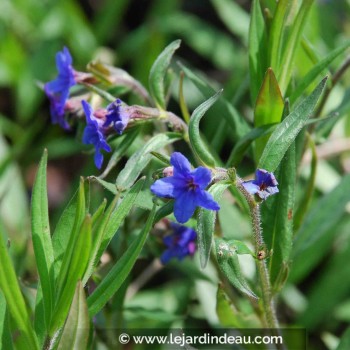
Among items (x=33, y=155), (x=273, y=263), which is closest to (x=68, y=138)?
(x=33, y=155)

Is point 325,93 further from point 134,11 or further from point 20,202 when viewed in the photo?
point 134,11

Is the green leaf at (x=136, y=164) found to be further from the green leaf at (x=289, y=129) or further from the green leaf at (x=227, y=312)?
the green leaf at (x=227, y=312)

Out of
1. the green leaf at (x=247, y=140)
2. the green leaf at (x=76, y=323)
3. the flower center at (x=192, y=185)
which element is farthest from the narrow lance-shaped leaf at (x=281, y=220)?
the green leaf at (x=76, y=323)

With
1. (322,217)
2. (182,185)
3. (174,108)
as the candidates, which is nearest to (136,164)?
(182,185)

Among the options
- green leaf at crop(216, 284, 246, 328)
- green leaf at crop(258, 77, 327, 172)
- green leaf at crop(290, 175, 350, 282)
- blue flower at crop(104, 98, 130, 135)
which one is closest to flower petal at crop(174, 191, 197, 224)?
green leaf at crop(258, 77, 327, 172)

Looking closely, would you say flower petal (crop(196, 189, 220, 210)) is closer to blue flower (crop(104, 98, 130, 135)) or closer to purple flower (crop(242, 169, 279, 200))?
purple flower (crop(242, 169, 279, 200))

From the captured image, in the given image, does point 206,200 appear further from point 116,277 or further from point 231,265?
point 116,277
